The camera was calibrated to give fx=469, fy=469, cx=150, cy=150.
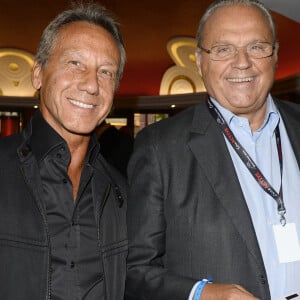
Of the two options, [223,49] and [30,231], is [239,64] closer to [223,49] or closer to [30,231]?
[223,49]

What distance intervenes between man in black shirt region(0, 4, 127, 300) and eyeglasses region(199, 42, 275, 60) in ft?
1.45

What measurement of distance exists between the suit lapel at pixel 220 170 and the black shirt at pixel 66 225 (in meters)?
0.51

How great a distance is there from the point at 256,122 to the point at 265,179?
0.31 m

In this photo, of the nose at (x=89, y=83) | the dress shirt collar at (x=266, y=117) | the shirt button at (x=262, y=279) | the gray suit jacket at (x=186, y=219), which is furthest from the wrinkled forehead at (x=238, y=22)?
the shirt button at (x=262, y=279)

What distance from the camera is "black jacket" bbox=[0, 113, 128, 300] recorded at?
1806 millimetres

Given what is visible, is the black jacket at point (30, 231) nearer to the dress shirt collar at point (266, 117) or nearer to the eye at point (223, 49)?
the dress shirt collar at point (266, 117)

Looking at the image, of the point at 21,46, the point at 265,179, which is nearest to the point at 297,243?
the point at 265,179

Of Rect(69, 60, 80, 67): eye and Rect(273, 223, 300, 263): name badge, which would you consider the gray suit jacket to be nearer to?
Rect(273, 223, 300, 263): name badge

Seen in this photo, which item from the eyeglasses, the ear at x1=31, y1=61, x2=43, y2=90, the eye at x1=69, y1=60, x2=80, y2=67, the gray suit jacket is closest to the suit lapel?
the gray suit jacket

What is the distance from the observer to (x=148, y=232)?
1.86 m

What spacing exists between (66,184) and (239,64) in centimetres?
88

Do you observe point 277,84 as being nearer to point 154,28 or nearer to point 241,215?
point 154,28

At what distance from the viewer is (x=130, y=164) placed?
202cm

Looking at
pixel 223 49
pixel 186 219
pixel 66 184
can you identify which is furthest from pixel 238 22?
pixel 66 184
